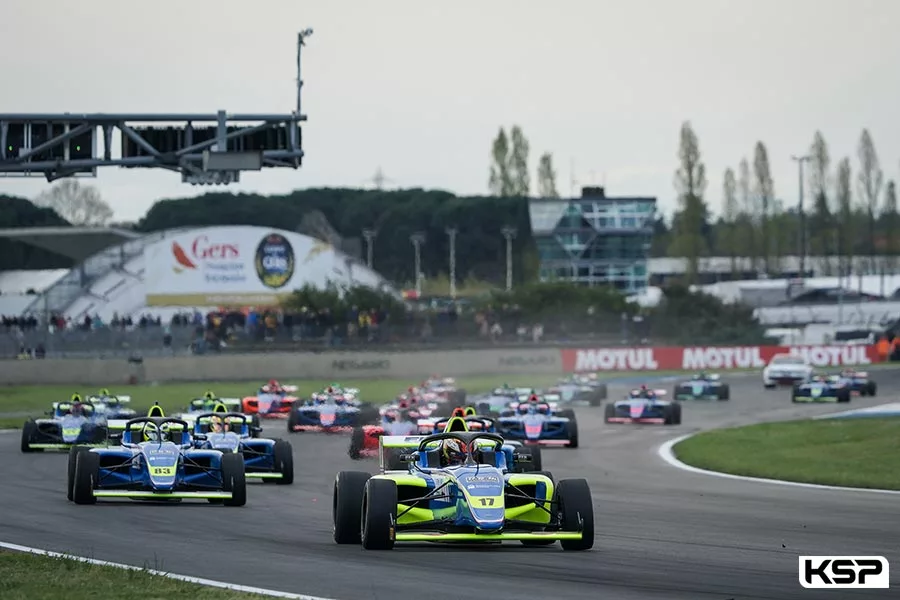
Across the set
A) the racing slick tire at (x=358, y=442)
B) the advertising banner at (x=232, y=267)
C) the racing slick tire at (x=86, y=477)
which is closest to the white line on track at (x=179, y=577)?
the racing slick tire at (x=86, y=477)

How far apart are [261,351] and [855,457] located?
35494mm

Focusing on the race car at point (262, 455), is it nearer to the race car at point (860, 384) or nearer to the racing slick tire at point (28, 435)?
the racing slick tire at point (28, 435)

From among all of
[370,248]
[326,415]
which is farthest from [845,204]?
[326,415]

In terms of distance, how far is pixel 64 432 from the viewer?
101 ft

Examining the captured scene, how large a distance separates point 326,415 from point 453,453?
2159cm

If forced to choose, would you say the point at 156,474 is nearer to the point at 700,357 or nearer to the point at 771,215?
the point at 700,357

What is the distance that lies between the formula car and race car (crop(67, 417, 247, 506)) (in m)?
11.3

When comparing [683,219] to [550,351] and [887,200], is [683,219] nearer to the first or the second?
[887,200]

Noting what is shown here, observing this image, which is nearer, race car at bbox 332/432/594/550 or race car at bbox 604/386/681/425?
race car at bbox 332/432/594/550

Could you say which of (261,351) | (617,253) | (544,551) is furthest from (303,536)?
(617,253)

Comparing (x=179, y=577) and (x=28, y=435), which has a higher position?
(x=179, y=577)

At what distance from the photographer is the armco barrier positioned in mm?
53834

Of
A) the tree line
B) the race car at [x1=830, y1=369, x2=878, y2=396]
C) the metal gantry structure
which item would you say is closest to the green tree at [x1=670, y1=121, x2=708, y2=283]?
the tree line

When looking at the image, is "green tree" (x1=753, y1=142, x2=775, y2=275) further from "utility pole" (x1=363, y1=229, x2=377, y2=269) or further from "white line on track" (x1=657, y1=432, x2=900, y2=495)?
"white line on track" (x1=657, y1=432, x2=900, y2=495)
